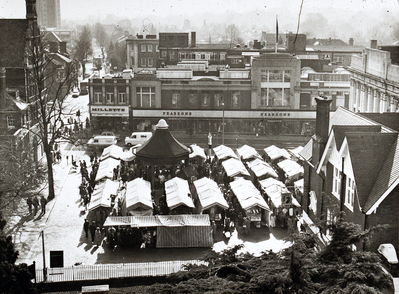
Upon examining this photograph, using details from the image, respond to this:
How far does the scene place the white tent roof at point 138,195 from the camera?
3092 cm

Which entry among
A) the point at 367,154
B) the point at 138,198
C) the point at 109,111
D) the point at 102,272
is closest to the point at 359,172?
the point at 367,154

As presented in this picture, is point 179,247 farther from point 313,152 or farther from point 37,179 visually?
point 37,179

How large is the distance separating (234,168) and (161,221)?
11.4 meters

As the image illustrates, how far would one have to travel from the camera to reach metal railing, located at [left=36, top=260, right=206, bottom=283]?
77.2 ft

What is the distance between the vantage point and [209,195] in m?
32.4

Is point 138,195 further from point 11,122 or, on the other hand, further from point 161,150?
point 11,122

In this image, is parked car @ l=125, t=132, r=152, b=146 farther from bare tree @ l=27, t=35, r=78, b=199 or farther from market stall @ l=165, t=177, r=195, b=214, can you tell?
market stall @ l=165, t=177, r=195, b=214

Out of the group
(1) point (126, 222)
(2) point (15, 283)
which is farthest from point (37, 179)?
(2) point (15, 283)

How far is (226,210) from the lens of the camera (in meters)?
31.9

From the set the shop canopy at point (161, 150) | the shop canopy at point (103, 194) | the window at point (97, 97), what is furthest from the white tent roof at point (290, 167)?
the window at point (97, 97)

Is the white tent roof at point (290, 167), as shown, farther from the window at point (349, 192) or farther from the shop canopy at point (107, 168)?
the window at point (349, 192)

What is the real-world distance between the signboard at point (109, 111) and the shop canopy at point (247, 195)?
1079 inches

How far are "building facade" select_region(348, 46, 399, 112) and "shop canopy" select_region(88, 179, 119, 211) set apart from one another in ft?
76.5

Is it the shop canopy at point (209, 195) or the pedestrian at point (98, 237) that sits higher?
the shop canopy at point (209, 195)
